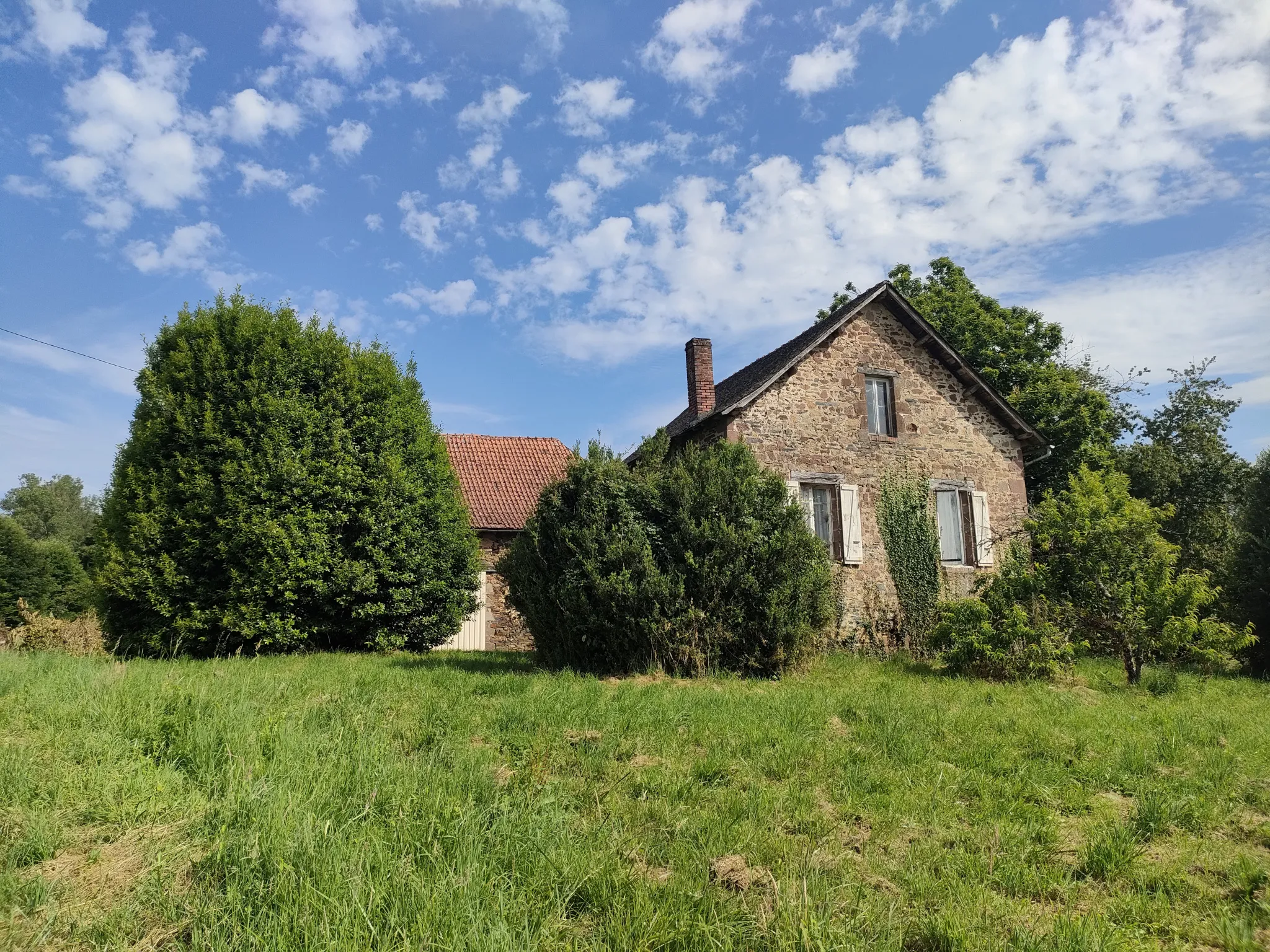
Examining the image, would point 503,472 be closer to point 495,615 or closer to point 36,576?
point 495,615

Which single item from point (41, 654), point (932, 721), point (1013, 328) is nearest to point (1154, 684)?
point (932, 721)

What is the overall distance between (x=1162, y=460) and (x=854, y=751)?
24.7m

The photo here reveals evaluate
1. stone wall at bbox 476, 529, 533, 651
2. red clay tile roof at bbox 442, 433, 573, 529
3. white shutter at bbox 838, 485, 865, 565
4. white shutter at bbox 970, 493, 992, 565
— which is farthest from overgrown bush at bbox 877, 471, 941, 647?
stone wall at bbox 476, 529, 533, 651

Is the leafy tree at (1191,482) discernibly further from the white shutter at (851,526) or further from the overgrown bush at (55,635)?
the overgrown bush at (55,635)

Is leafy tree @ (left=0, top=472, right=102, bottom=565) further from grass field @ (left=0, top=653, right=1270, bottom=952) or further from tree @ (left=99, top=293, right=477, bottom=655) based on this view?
grass field @ (left=0, top=653, right=1270, bottom=952)

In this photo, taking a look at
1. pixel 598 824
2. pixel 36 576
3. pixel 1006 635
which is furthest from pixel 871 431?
pixel 36 576

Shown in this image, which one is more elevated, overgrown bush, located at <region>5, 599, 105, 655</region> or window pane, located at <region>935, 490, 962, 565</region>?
window pane, located at <region>935, 490, 962, 565</region>

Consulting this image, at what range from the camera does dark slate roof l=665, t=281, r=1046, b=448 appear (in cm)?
1522

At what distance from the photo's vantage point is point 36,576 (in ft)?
83.5

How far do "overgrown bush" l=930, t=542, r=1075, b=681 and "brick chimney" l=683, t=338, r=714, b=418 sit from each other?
23.7ft

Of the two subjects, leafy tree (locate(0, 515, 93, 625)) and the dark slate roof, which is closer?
the dark slate roof

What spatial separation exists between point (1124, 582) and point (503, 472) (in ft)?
49.1

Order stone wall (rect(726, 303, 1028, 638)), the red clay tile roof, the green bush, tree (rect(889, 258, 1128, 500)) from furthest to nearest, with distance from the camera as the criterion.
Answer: tree (rect(889, 258, 1128, 500))
the red clay tile roof
stone wall (rect(726, 303, 1028, 638))
the green bush

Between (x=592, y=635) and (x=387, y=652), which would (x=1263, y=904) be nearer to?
(x=592, y=635)
